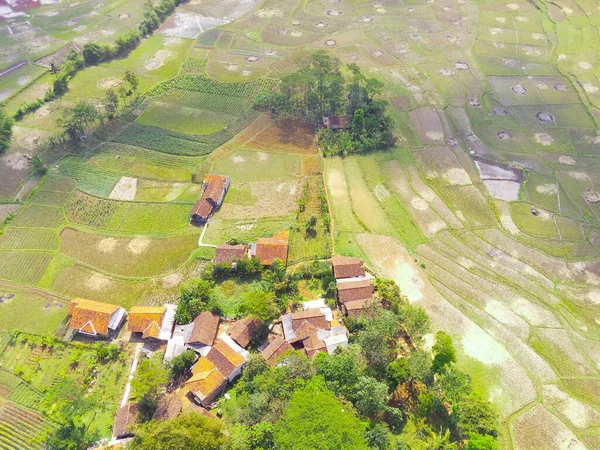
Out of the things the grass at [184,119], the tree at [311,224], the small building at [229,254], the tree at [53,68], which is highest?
the tree at [53,68]

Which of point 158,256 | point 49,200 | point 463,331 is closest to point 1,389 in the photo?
point 158,256

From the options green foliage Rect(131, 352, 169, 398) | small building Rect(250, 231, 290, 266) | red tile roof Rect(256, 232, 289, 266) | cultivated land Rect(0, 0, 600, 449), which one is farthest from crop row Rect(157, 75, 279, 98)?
green foliage Rect(131, 352, 169, 398)

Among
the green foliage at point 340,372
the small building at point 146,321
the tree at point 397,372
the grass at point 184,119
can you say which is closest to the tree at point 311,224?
the green foliage at point 340,372

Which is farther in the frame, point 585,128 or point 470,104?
point 470,104

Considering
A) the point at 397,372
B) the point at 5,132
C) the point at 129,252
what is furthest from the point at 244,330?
the point at 5,132

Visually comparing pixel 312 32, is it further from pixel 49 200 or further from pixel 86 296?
pixel 86 296

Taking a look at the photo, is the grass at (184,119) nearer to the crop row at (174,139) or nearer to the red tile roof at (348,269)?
the crop row at (174,139)
